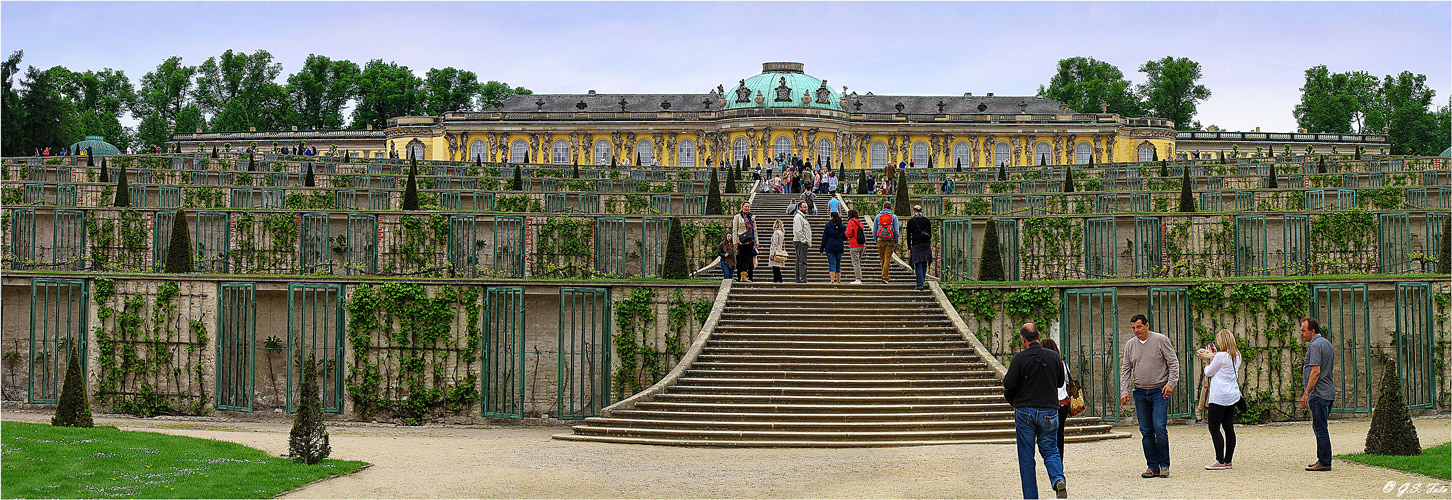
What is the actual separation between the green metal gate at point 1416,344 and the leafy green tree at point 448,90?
84.4 m

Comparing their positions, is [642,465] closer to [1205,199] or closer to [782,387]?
[782,387]

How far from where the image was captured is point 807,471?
580 inches

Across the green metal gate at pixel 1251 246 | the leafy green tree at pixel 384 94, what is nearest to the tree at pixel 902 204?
the green metal gate at pixel 1251 246

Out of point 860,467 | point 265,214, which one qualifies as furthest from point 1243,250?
point 265,214

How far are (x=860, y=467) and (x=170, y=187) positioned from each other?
2204 centimetres

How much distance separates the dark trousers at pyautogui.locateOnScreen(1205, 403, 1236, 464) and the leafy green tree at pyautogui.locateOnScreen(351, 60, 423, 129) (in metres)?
88.3

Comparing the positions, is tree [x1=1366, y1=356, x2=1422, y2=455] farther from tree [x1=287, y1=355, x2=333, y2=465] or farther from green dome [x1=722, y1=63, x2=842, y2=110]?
green dome [x1=722, y1=63, x2=842, y2=110]

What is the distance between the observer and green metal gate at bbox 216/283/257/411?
69.9 ft

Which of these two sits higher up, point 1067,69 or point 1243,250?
point 1067,69

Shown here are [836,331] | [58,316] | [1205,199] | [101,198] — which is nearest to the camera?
[836,331]

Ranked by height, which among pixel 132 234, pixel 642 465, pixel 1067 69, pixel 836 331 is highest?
pixel 1067 69

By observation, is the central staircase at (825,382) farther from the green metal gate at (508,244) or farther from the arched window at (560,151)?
the arched window at (560,151)

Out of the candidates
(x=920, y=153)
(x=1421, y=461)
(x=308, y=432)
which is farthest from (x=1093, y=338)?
(x=920, y=153)

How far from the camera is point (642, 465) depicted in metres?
15.3
